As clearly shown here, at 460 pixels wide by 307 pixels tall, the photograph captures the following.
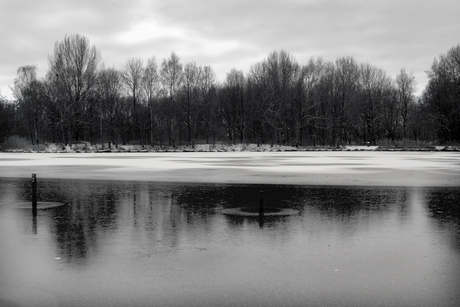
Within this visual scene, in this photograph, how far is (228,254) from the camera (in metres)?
8.00

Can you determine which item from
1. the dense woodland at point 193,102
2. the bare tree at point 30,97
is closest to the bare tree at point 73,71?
the dense woodland at point 193,102

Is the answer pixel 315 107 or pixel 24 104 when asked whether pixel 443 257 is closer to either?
pixel 315 107

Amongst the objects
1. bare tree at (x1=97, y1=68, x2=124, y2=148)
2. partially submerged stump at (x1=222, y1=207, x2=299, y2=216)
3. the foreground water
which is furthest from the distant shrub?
partially submerged stump at (x1=222, y1=207, x2=299, y2=216)

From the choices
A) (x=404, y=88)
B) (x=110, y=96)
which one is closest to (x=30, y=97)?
(x=110, y=96)

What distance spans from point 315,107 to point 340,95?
563 cm

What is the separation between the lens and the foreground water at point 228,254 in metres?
5.88

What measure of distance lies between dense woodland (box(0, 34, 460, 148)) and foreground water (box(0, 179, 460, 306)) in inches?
2611

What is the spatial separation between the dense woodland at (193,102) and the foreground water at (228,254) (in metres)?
66.3

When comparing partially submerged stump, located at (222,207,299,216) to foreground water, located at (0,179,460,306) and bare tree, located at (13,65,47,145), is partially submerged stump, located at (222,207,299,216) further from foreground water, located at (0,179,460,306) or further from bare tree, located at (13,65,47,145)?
bare tree, located at (13,65,47,145)

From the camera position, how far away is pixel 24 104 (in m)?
87.3

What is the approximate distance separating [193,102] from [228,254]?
76664 mm

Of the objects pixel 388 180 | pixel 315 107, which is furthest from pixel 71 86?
pixel 388 180

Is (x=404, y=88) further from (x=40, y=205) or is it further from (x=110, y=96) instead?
(x=40, y=205)

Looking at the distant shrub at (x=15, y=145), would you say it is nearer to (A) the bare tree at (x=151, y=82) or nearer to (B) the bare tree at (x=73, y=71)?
(B) the bare tree at (x=73, y=71)
